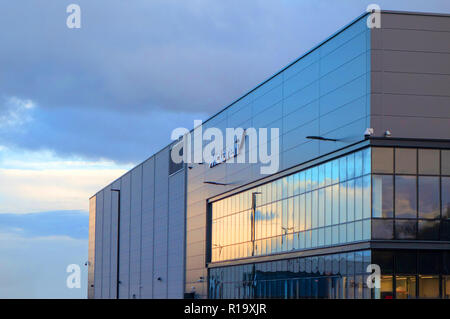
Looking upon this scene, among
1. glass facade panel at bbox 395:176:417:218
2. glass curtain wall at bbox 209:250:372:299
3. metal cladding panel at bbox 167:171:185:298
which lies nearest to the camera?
glass facade panel at bbox 395:176:417:218

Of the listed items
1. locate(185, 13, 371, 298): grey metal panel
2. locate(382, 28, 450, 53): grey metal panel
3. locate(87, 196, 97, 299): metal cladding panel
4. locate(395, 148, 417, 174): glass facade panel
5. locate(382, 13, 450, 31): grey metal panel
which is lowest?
locate(87, 196, 97, 299): metal cladding panel

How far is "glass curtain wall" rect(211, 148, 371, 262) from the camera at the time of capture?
122 feet

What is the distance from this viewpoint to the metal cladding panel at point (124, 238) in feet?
290

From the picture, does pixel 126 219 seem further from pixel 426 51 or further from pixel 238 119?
pixel 426 51

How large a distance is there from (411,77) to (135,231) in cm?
5345

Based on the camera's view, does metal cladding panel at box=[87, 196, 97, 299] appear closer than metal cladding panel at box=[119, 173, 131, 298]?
No

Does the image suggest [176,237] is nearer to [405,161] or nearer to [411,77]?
[405,161]

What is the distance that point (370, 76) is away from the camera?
A: 3612 cm

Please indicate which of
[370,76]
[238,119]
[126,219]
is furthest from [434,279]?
[126,219]

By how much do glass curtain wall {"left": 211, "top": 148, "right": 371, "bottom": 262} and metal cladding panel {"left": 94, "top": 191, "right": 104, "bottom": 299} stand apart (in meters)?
48.6

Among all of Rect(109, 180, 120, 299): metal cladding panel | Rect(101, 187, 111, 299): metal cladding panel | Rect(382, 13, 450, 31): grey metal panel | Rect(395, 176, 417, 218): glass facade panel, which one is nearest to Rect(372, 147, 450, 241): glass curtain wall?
Rect(395, 176, 417, 218): glass facade panel

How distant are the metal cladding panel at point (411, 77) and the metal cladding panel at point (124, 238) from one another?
183 ft

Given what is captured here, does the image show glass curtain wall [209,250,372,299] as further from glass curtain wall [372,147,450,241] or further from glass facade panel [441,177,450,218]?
glass facade panel [441,177,450,218]

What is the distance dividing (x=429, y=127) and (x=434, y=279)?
711cm
